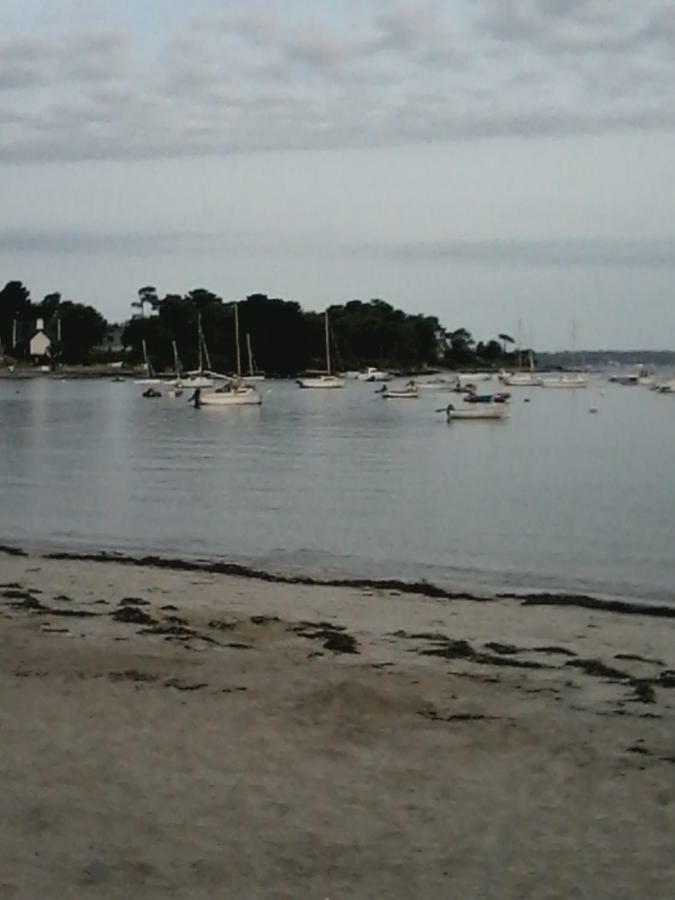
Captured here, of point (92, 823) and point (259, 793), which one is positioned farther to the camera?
point (259, 793)

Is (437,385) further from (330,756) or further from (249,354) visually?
(330,756)

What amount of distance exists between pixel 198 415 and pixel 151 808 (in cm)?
8318

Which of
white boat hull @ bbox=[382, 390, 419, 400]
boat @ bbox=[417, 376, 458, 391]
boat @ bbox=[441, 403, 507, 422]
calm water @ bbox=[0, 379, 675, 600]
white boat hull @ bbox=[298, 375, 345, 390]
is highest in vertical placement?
Answer: white boat hull @ bbox=[298, 375, 345, 390]

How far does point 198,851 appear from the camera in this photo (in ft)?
24.0

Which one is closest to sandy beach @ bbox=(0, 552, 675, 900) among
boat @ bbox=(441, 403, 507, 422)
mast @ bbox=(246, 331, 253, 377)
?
boat @ bbox=(441, 403, 507, 422)

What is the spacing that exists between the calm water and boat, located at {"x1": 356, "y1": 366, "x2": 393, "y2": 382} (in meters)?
96.1

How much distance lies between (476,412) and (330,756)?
75.5 m

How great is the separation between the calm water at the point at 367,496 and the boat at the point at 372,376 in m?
96.1

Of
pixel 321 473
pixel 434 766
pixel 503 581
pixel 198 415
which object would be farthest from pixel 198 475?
pixel 198 415

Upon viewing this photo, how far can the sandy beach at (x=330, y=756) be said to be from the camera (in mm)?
7094

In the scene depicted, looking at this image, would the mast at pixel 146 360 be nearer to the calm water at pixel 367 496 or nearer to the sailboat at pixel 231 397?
the sailboat at pixel 231 397

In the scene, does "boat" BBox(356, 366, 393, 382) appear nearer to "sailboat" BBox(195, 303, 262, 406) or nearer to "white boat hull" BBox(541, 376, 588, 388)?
"white boat hull" BBox(541, 376, 588, 388)

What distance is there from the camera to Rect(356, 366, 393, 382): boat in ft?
580

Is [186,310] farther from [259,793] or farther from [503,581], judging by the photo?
[259,793]
